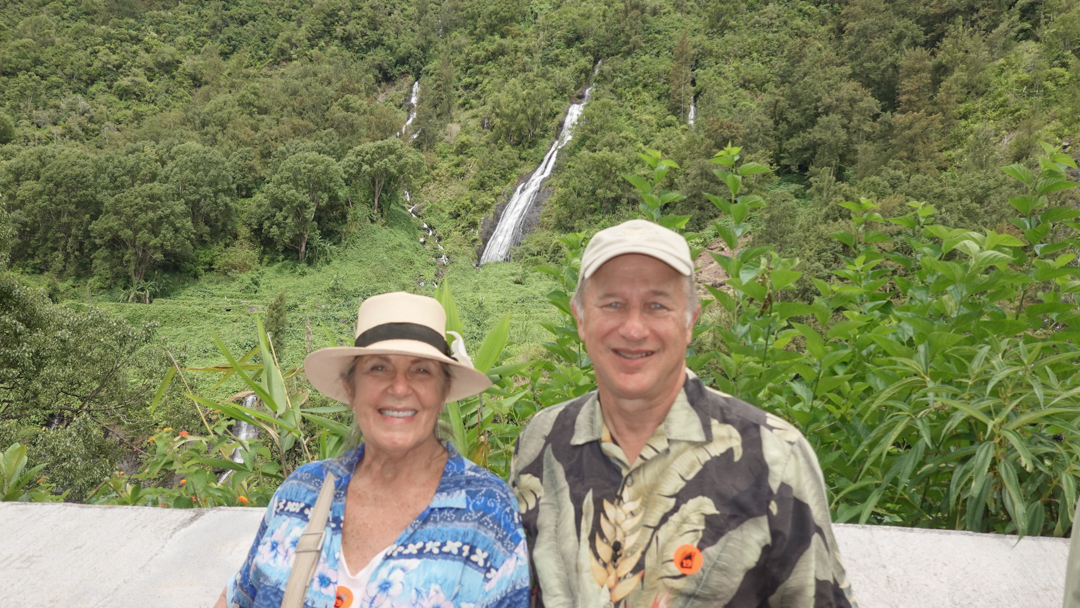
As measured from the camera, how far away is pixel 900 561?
5.08ft

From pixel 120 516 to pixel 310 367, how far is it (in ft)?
3.75

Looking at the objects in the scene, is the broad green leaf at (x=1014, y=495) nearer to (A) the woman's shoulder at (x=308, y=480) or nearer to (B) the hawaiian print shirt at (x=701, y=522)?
(B) the hawaiian print shirt at (x=701, y=522)

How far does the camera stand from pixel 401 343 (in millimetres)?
1399

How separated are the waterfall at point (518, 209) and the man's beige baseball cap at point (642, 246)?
26.8 meters

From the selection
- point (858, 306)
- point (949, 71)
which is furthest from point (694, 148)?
point (858, 306)

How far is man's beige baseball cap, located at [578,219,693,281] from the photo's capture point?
1147mm

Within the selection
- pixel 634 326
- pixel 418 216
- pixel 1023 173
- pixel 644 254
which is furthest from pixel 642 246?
pixel 418 216

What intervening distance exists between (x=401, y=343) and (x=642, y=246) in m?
0.62

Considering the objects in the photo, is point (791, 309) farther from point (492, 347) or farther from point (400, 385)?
point (400, 385)

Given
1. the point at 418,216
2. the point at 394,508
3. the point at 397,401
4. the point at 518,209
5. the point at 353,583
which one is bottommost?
the point at 353,583

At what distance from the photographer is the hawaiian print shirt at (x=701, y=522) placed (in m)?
1.09

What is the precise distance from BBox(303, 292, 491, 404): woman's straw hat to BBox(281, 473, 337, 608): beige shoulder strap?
0.96ft

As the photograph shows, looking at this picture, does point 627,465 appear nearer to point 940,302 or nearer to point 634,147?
point 940,302

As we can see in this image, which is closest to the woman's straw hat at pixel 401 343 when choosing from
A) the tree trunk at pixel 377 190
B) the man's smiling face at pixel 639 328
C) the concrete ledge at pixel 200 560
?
the man's smiling face at pixel 639 328
